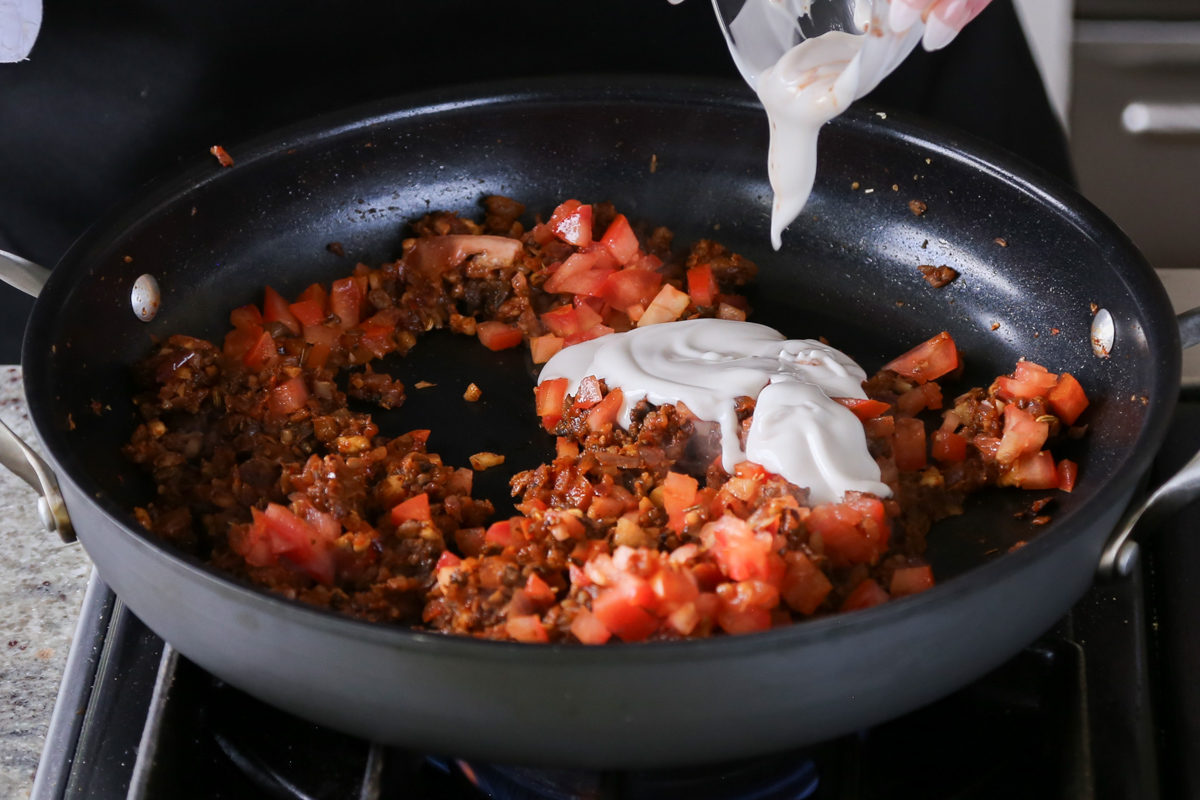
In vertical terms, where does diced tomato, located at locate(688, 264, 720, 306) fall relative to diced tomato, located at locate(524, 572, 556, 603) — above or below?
above

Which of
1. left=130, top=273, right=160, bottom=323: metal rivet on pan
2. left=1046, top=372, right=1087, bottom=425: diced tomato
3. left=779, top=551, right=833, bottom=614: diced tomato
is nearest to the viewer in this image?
left=779, top=551, right=833, bottom=614: diced tomato

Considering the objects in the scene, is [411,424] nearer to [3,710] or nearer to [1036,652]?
[3,710]

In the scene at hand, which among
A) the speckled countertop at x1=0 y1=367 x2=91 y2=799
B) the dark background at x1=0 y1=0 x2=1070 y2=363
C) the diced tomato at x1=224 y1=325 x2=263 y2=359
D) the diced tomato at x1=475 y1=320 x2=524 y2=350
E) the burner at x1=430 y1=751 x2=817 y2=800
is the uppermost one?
the dark background at x1=0 y1=0 x2=1070 y2=363

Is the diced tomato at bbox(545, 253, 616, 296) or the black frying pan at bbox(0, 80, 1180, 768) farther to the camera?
the diced tomato at bbox(545, 253, 616, 296)

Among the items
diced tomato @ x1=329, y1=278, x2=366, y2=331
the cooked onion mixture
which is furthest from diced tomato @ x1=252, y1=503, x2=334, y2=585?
diced tomato @ x1=329, y1=278, x2=366, y2=331

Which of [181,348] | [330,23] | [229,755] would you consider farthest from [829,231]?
[229,755]

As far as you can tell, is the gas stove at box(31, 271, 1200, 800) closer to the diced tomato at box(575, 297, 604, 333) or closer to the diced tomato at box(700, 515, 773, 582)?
the diced tomato at box(700, 515, 773, 582)

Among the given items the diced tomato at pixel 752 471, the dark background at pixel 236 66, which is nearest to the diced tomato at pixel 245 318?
the dark background at pixel 236 66
